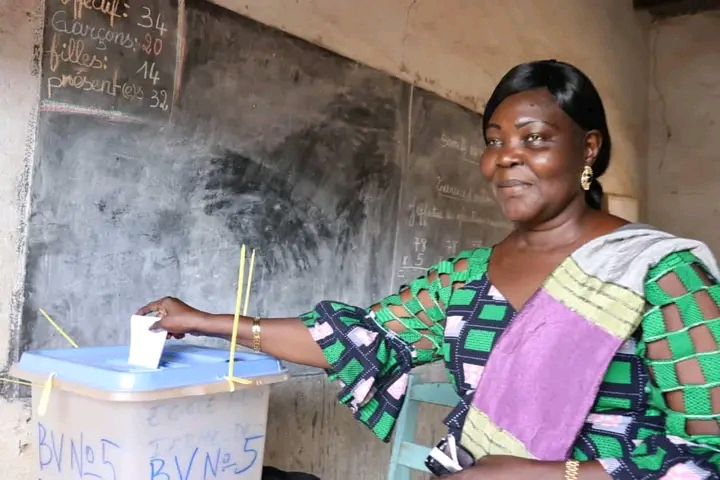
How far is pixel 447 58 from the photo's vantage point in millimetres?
2602

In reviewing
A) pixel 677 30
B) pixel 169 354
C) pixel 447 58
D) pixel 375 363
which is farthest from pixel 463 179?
pixel 677 30

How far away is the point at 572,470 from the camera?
3.10 feet

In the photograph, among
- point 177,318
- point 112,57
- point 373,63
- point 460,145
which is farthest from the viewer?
point 460,145

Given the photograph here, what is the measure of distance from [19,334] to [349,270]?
996 mm

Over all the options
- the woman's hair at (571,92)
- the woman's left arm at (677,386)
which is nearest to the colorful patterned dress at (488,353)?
the woman's left arm at (677,386)

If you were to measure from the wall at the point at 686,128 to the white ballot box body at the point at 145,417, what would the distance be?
370cm

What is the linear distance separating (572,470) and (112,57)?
3.89ft

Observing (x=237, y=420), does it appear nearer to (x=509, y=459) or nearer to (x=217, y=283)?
(x=509, y=459)

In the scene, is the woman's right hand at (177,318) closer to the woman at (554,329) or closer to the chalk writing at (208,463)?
the woman at (554,329)

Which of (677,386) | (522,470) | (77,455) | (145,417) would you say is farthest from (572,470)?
(77,455)

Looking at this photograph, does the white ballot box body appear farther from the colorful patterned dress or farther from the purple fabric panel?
the purple fabric panel

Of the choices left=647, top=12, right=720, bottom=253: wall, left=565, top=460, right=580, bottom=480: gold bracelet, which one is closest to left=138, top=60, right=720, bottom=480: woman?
left=565, top=460, right=580, bottom=480: gold bracelet

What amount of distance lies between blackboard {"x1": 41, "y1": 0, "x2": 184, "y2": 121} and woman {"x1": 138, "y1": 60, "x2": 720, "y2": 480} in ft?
1.56

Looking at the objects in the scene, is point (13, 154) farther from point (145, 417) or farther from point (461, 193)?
point (461, 193)
